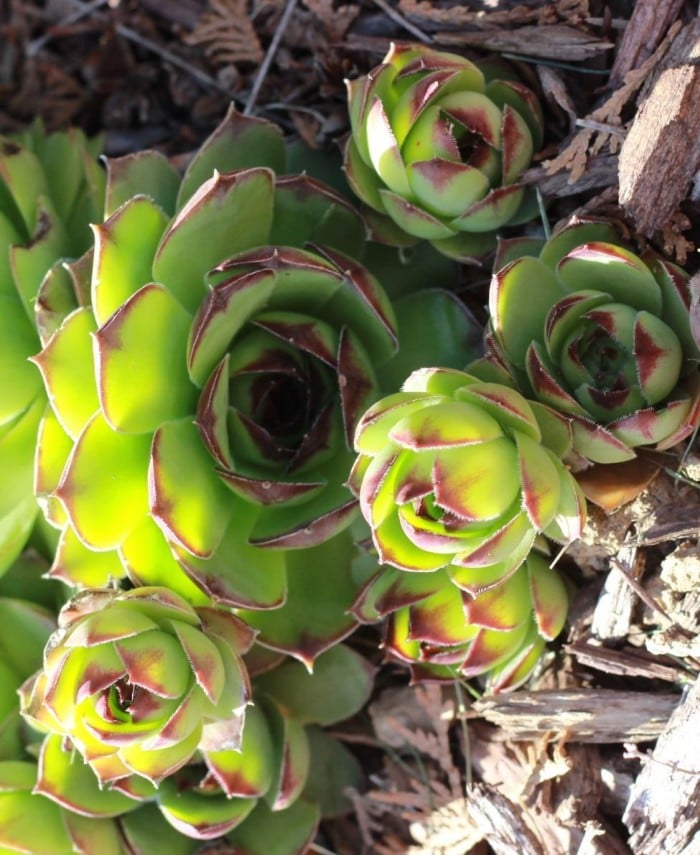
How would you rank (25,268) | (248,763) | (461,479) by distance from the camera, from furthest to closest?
(25,268) < (248,763) < (461,479)

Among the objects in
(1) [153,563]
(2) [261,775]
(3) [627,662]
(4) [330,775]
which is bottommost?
(4) [330,775]

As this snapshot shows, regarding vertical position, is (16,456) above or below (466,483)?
below

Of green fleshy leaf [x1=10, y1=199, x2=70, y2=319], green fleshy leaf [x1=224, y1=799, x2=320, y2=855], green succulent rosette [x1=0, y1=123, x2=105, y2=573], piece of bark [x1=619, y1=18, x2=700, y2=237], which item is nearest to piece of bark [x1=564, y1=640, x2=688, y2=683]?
green fleshy leaf [x1=224, y1=799, x2=320, y2=855]

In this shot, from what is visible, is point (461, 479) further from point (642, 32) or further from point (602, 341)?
point (642, 32)

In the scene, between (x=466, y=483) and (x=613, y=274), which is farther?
(x=613, y=274)

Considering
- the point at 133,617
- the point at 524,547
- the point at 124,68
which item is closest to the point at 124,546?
the point at 133,617

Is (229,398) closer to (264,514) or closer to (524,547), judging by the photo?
(264,514)

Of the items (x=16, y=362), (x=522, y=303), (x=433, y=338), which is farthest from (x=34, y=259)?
(x=522, y=303)

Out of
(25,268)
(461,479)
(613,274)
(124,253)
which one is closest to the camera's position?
(461,479)
